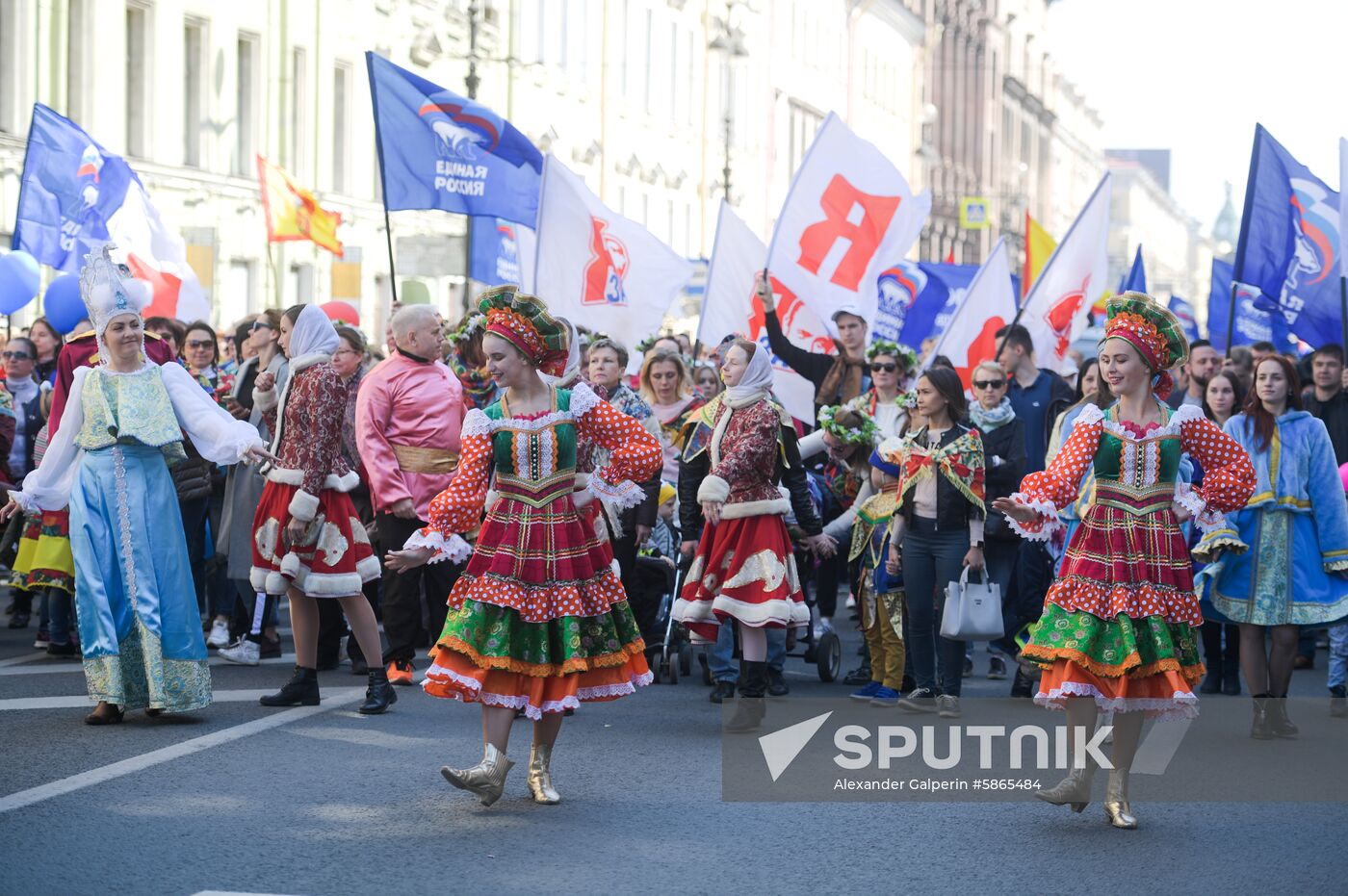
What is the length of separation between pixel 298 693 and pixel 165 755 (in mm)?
1428

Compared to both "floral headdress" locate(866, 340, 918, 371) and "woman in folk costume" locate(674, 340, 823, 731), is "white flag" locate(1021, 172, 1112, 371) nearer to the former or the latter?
"floral headdress" locate(866, 340, 918, 371)

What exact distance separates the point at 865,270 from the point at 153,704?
7.10 metres

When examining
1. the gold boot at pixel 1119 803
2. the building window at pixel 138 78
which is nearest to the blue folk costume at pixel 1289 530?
the gold boot at pixel 1119 803

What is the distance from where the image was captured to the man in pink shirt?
32.4ft

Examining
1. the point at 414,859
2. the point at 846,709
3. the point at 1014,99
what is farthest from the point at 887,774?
the point at 1014,99

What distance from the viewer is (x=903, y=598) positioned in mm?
10102

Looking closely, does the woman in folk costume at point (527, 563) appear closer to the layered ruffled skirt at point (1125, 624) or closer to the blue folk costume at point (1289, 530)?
the layered ruffled skirt at point (1125, 624)

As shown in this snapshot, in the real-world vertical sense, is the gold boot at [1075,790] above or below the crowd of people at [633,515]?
below

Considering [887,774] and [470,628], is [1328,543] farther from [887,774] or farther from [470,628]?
[470,628]

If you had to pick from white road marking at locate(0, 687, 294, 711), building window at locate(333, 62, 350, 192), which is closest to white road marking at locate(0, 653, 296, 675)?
white road marking at locate(0, 687, 294, 711)

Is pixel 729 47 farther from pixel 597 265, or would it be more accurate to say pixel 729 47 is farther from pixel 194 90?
pixel 597 265

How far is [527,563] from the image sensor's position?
7.26 metres

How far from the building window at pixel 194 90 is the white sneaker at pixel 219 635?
17391 millimetres

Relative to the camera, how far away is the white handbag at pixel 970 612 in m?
9.09
